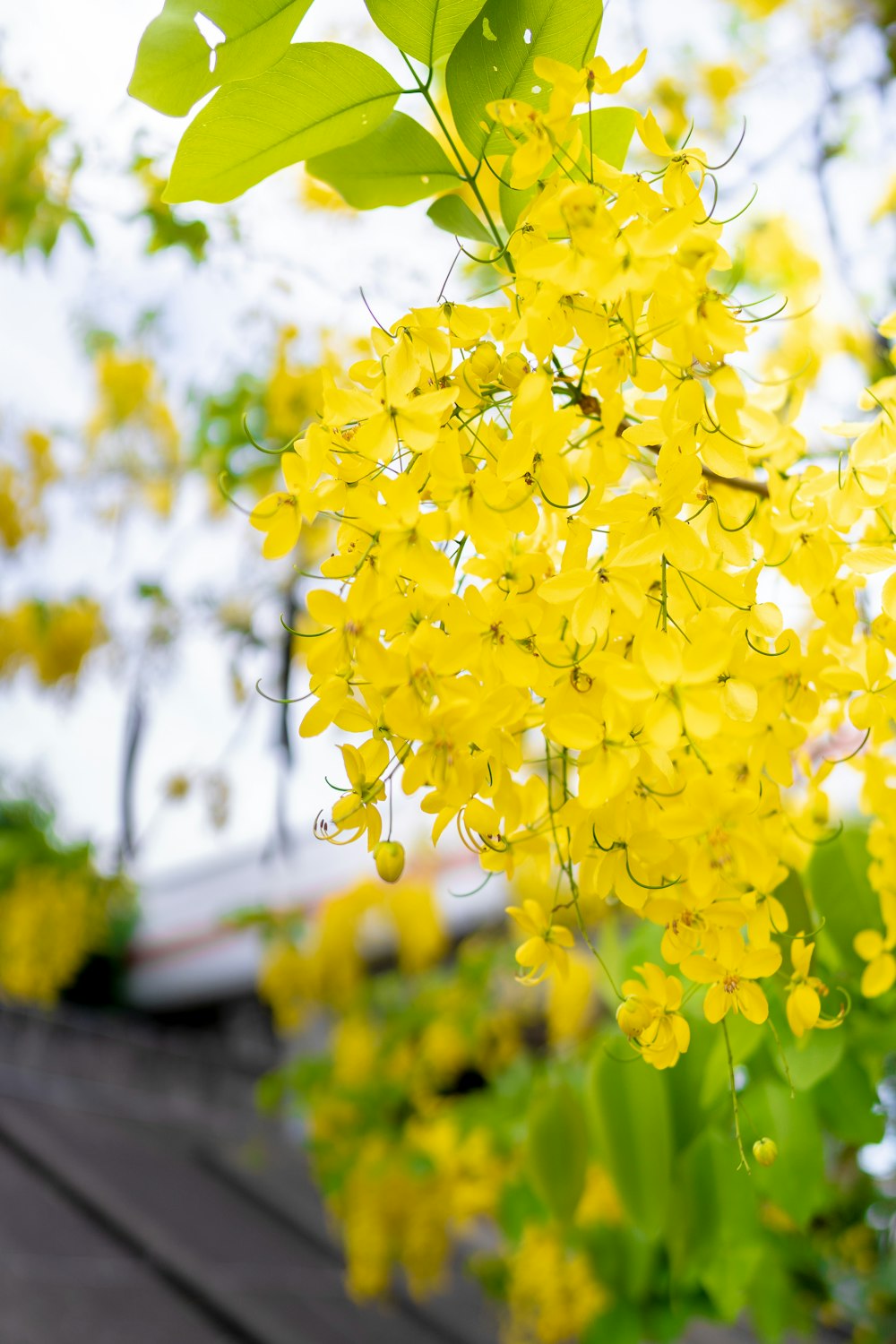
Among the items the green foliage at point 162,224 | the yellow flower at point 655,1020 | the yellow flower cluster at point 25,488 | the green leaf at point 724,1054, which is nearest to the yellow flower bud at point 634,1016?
the yellow flower at point 655,1020

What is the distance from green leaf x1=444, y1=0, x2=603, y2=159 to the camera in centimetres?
35

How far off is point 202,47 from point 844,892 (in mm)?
428

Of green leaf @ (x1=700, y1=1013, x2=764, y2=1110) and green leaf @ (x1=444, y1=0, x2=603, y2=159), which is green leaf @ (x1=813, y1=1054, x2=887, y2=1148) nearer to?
green leaf @ (x1=700, y1=1013, x2=764, y2=1110)

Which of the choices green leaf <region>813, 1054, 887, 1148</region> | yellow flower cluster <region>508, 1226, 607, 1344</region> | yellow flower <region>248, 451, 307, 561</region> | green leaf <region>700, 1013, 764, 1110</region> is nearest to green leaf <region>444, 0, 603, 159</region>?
yellow flower <region>248, 451, 307, 561</region>

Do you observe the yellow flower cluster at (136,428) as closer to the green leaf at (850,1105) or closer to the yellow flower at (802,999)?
the green leaf at (850,1105)

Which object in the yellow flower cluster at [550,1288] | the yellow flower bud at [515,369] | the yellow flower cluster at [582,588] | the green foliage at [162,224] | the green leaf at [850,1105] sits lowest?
the yellow flower cluster at [550,1288]

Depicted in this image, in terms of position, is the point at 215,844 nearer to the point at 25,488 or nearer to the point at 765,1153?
the point at 25,488

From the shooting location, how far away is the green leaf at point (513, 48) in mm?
347

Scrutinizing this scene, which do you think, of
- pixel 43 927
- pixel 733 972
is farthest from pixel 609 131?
pixel 43 927

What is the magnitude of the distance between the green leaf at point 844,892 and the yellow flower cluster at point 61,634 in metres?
1.44

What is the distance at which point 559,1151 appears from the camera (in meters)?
0.63

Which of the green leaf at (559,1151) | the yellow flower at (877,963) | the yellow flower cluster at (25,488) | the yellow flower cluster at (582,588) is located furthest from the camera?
the yellow flower cluster at (25,488)

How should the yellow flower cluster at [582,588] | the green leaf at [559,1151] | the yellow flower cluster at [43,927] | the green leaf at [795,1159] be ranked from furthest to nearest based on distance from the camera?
the yellow flower cluster at [43,927] → the green leaf at [559,1151] → the green leaf at [795,1159] → the yellow flower cluster at [582,588]

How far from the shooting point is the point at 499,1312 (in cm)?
186
